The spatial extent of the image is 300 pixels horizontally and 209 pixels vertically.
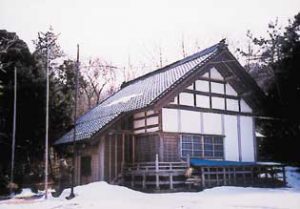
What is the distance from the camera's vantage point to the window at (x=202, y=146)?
18766 millimetres

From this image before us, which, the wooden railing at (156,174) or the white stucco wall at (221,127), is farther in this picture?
the white stucco wall at (221,127)

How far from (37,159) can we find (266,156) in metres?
14.3

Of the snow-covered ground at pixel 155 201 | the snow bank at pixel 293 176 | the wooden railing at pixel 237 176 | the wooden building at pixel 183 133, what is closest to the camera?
the snow-covered ground at pixel 155 201

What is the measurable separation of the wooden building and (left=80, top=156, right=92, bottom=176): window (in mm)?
51

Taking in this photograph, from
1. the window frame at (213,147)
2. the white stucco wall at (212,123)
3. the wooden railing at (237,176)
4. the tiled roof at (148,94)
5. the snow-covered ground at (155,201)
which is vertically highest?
the tiled roof at (148,94)

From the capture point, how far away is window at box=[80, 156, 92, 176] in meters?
19.7

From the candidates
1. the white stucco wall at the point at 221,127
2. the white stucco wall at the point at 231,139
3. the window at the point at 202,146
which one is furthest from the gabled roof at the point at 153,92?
the white stucco wall at the point at 231,139

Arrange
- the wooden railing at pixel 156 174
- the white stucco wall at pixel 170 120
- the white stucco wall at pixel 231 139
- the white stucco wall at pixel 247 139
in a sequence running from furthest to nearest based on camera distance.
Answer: the white stucco wall at pixel 247 139 < the white stucco wall at pixel 231 139 < the white stucco wall at pixel 170 120 < the wooden railing at pixel 156 174

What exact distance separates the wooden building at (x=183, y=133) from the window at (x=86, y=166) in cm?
5

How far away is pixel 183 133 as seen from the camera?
A: 18.7 metres

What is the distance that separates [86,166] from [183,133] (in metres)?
5.42

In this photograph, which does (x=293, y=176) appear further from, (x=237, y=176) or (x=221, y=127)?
(x=221, y=127)

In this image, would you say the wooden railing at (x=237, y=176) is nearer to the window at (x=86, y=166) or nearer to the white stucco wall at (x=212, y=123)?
the white stucco wall at (x=212, y=123)

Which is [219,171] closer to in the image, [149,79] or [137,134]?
[137,134]
